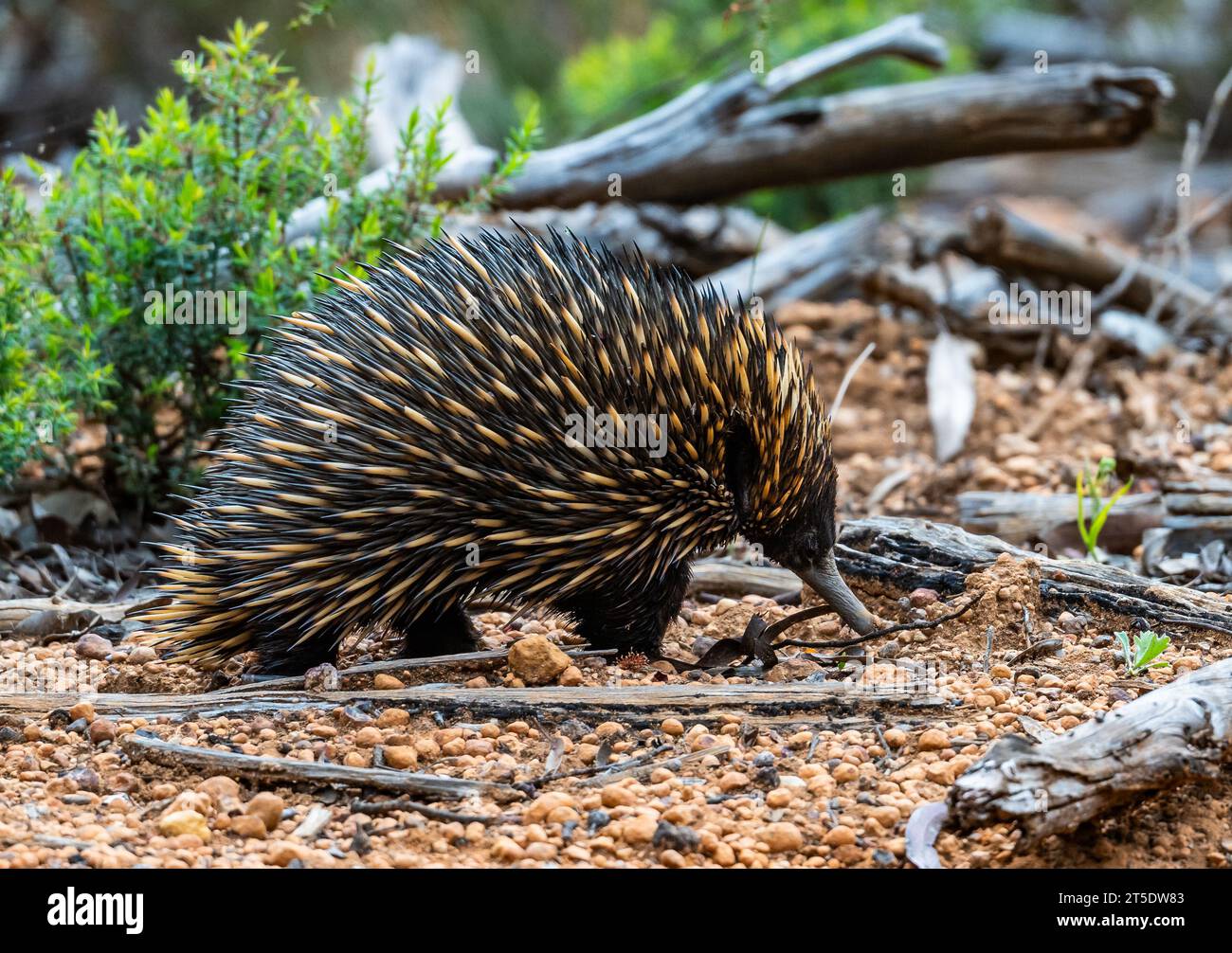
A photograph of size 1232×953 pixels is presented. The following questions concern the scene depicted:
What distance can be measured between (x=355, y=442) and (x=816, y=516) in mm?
1394

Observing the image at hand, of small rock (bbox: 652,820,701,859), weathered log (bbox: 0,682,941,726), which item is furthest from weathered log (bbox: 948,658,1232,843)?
weathered log (bbox: 0,682,941,726)

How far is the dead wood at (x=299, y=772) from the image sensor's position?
3012mm

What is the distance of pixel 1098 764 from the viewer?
2.62 metres

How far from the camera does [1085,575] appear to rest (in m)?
4.14

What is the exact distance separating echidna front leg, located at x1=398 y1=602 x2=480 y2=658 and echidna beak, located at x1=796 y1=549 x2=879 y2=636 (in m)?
1.05

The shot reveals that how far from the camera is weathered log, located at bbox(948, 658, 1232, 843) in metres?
2.54

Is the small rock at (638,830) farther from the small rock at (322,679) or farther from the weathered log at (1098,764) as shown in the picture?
the small rock at (322,679)

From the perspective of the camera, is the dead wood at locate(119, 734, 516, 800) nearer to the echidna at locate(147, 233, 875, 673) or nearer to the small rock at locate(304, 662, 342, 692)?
the small rock at locate(304, 662, 342, 692)

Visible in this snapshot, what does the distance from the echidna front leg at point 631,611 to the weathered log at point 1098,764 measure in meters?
1.47

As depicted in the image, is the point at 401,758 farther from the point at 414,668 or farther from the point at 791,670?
the point at 791,670

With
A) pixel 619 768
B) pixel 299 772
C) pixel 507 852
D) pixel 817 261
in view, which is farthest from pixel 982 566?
pixel 817 261

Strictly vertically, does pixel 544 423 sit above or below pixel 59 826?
above

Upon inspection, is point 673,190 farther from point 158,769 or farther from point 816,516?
point 158,769

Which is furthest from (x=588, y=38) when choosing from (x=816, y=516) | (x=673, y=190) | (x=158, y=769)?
(x=158, y=769)
